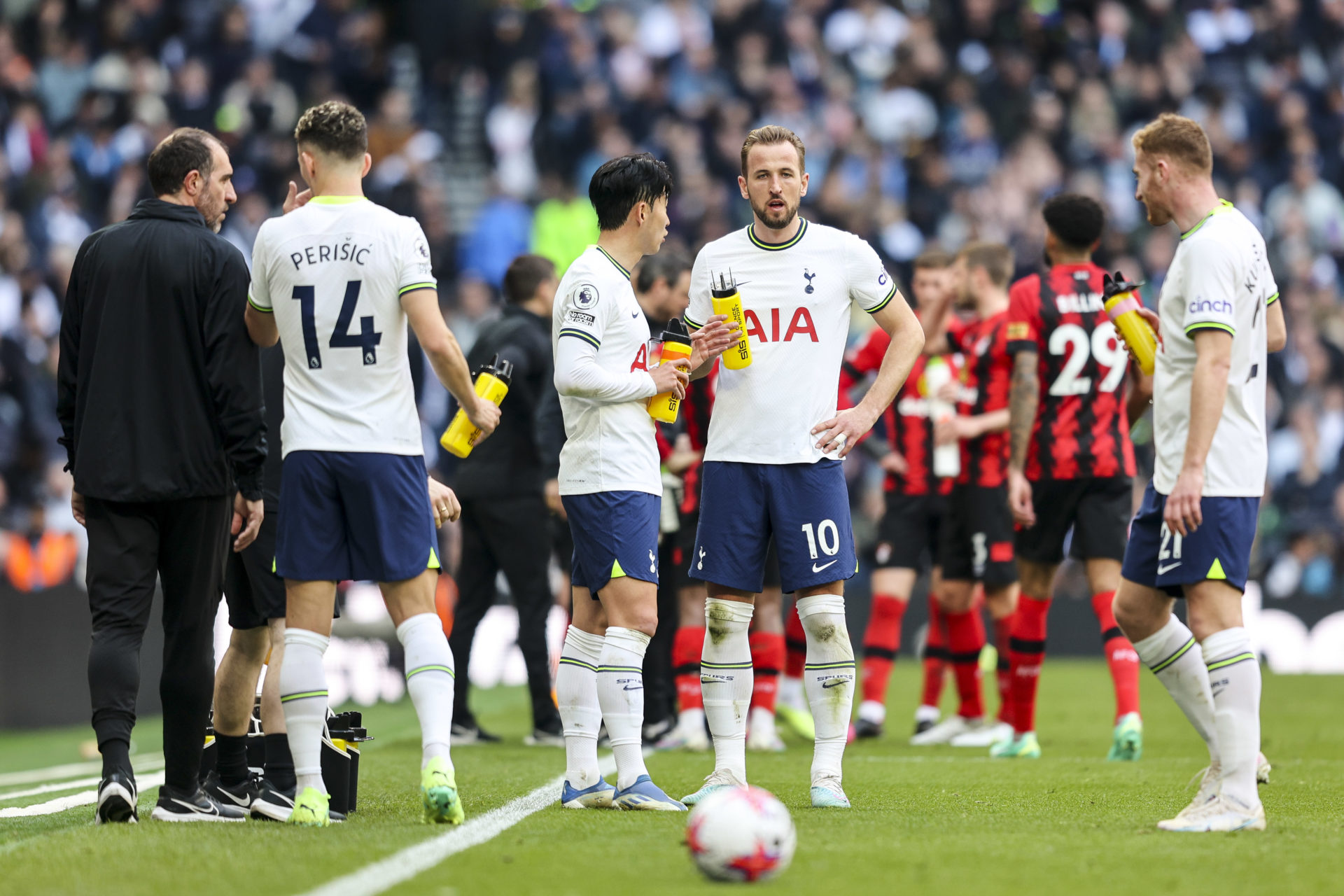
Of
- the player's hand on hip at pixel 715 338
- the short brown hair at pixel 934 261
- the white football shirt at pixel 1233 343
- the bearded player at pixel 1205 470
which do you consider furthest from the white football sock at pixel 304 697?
the short brown hair at pixel 934 261

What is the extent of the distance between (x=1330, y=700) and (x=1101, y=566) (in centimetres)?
478

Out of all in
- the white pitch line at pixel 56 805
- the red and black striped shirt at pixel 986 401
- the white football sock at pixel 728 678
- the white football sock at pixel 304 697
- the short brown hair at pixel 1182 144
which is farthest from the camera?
the red and black striped shirt at pixel 986 401

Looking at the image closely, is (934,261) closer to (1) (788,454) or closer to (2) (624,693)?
(1) (788,454)

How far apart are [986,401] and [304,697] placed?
529 cm

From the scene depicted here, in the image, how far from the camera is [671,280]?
349 inches

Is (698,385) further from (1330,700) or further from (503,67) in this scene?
(503,67)

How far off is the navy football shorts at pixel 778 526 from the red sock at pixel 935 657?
4.02 metres

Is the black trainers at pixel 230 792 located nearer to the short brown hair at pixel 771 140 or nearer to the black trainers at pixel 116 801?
the black trainers at pixel 116 801

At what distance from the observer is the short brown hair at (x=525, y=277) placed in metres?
9.55

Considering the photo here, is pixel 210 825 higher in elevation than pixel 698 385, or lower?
lower

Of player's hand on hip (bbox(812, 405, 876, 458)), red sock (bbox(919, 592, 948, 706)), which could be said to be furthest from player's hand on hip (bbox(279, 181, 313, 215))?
red sock (bbox(919, 592, 948, 706))

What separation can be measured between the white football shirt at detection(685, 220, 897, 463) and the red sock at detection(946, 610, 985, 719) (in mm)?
3838

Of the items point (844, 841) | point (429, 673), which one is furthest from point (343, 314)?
point (844, 841)

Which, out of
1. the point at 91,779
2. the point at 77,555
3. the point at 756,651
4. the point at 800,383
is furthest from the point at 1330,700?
the point at 77,555
